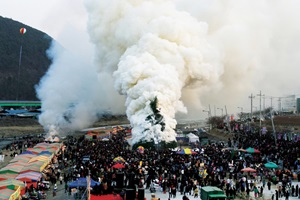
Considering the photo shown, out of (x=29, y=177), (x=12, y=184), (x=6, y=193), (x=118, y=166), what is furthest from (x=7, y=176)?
(x=118, y=166)

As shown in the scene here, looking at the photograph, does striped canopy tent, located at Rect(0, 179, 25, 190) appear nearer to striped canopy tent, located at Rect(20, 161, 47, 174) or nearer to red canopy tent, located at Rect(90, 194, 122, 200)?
striped canopy tent, located at Rect(20, 161, 47, 174)

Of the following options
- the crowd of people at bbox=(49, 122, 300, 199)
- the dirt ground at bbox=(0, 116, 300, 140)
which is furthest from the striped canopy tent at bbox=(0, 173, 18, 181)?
the dirt ground at bbox=(0, 116, 300, 140)

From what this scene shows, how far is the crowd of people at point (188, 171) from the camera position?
26812 mm

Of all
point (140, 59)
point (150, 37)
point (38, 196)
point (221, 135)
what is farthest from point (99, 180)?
point (221, 135)

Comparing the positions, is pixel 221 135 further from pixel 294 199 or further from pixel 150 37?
pixel 294 199

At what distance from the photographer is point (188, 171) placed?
29719 mm

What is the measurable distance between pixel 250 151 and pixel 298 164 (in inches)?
256

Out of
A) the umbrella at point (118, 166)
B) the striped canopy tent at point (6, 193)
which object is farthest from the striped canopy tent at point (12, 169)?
the umbrella at point (118, 166)

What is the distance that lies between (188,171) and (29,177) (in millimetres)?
11183

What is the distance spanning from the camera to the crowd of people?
26.8 m

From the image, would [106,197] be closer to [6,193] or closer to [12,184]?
[6,193]

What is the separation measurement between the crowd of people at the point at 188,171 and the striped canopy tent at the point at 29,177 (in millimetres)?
2060

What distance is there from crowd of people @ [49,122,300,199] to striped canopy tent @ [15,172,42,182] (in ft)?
6.76

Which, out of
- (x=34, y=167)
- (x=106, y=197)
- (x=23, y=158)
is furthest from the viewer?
(x=23, y=158)
